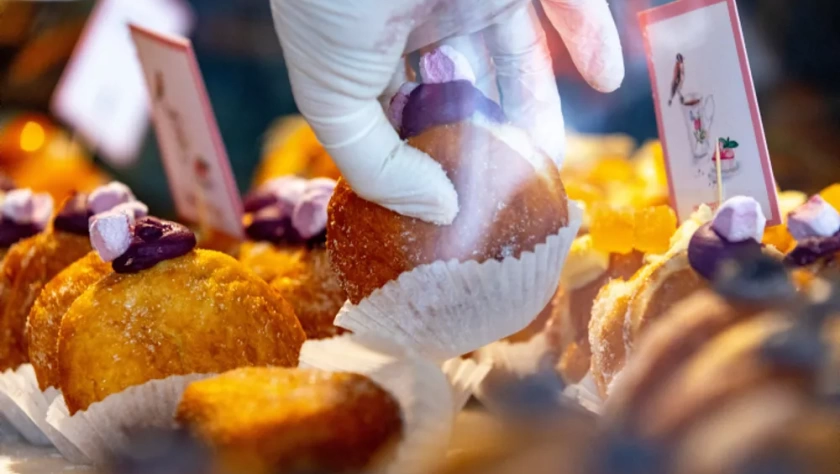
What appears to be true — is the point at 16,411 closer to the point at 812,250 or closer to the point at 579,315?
the point at 579,315

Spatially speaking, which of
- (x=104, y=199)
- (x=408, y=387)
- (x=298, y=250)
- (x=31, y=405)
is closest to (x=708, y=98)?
(x=408, y=387)

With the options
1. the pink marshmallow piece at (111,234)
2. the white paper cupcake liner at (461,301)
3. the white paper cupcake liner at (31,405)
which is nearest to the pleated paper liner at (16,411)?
the white paper cupcake liner at (31,405)

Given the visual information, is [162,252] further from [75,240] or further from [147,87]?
[147,87]

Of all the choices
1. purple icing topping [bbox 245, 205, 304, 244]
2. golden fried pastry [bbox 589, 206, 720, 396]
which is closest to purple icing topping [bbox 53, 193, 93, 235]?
purple icing topping [bbox 245, 205, 304, 244]

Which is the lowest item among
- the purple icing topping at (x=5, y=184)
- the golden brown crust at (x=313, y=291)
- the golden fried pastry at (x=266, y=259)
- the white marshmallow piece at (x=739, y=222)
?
the golden brown crust at (x=313, y=291)

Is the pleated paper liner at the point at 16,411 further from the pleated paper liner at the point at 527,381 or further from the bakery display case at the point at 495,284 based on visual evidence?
the pleated paper liner at the point at 527,381

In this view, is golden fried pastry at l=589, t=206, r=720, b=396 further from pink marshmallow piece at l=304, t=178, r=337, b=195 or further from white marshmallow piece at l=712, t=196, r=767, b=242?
pink marshmallow piece at l=304, t=178, r=337, b=195
